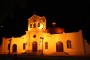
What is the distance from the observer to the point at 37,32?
3606 centimetres

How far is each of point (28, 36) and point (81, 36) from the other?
12.8 metres

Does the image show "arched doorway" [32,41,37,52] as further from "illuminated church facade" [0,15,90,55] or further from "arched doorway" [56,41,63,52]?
"arched doorway" [56,41,63,52]

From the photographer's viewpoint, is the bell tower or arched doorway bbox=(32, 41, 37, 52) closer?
arched doorway bbox=(32, 41, 37, 52)

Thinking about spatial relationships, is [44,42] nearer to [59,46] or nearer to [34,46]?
[34,46]

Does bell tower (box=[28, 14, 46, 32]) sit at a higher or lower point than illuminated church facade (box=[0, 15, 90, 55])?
higher

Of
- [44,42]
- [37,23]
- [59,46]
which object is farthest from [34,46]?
[59,46]

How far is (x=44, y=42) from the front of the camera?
35312mm

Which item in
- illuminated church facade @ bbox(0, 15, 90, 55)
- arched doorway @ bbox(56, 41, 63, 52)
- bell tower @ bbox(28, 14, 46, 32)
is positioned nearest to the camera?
illuminated church facade @ bbox(0, 15, 90, 55)

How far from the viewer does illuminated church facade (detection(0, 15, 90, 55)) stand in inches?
1292

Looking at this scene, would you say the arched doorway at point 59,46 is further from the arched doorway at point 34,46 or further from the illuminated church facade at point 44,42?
the arched doorway at point 34,46

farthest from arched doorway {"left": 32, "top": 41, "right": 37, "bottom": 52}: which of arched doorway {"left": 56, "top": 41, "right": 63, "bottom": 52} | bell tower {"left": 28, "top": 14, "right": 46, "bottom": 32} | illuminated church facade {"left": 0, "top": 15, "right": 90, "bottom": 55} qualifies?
arched doorway {"left": 56, "top": 41, "right": 63, "bottom": 52}

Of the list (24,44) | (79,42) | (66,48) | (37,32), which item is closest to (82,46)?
(79,42)

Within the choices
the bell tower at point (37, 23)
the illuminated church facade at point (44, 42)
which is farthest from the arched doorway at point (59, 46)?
the bell tower at point (37, 23)

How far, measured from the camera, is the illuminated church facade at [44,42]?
108ft
